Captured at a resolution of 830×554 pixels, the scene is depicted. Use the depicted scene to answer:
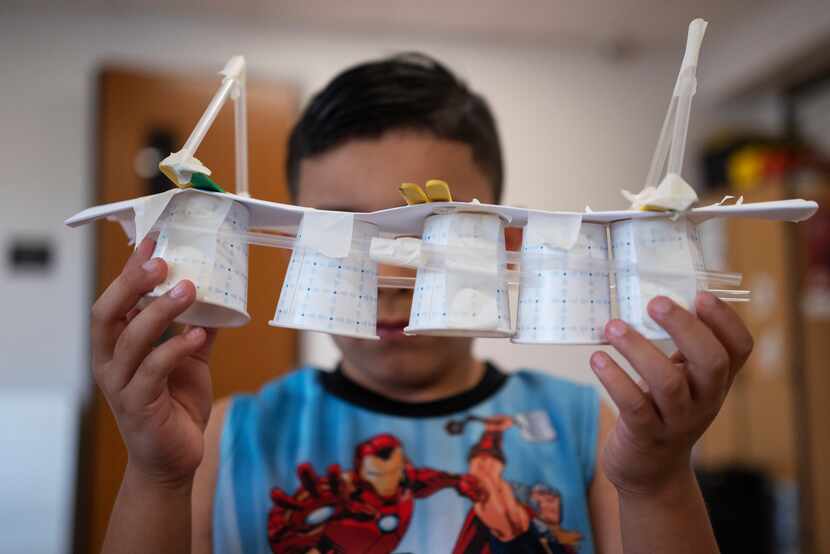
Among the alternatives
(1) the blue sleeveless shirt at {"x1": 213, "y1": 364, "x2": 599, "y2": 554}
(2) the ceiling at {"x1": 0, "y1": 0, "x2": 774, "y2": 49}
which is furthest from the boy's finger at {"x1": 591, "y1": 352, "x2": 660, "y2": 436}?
(2) the ceiling at {"x1": 0, "y1": 0, "x2": 774, "y2": 49}

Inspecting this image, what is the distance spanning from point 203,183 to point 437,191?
0.51 feet

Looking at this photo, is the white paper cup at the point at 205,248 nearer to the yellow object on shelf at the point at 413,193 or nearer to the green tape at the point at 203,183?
the green tape at the point at 203,183

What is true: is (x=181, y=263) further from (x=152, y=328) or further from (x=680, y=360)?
(x=680, y=360)

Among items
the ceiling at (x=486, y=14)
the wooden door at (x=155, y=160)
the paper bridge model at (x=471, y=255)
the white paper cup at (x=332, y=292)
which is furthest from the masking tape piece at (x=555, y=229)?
the ceiling at (x=486, y=14)

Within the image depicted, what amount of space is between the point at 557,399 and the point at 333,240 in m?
0.41

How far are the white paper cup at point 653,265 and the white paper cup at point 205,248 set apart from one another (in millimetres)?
257

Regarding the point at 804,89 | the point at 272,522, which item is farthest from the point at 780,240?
the point at 272,522

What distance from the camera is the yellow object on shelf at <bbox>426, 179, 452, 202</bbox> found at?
42cm

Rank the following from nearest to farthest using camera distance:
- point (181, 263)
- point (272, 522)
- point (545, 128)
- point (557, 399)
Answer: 1. point (181, 263)
2. point (272, 522)
3. point (557, 399)
4. point (545, 128)

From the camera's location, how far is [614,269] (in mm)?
432

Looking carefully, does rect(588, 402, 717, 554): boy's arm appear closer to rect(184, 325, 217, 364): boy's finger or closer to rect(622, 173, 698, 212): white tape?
rect(622, 173, 698, 212): white tape

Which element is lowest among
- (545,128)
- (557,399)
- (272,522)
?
(272,522)

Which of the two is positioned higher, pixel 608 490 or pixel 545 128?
pixel 545 128

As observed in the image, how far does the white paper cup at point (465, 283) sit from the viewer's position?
1.36ft
